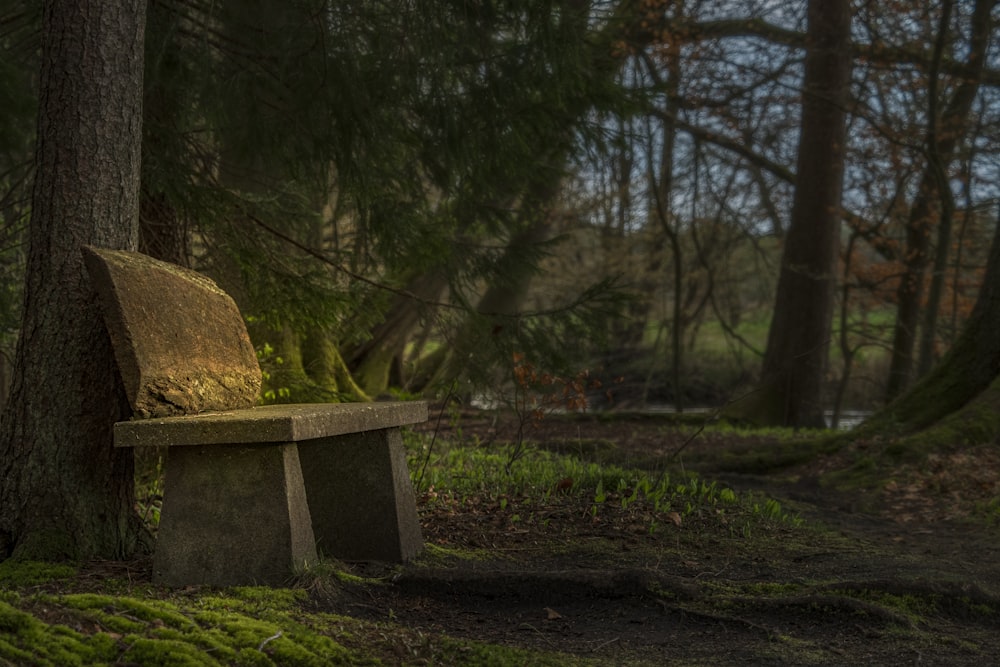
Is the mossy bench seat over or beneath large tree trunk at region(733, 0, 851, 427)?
beneath

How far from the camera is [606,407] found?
18469 mm

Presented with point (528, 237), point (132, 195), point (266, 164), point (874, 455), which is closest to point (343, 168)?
point (266, 164)

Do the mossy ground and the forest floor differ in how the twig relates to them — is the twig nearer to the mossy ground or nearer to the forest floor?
the mossy ground

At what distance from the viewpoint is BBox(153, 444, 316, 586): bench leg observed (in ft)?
11.7

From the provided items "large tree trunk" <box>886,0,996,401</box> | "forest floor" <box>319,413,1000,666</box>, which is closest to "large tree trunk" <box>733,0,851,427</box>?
"large tree trunk" <box>886,0,996,401</box>

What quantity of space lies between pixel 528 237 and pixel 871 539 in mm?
9592

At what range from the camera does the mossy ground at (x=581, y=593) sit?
2854 millimetres

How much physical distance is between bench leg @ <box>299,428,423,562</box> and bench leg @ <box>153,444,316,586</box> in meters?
0.80

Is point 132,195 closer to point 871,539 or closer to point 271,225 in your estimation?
point 271,225

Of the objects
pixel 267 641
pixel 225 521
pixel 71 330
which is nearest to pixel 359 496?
pixel 225 521

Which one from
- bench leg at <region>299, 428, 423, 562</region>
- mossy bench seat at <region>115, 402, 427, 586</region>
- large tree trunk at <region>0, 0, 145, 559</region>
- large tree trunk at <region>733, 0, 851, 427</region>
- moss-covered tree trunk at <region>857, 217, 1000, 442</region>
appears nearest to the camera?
mossy bench seat at <region>115, 402, 427, 586</region>

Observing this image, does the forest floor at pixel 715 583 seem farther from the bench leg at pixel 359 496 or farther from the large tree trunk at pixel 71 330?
the large tree trunk at pixel 71 330

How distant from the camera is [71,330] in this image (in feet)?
12.6

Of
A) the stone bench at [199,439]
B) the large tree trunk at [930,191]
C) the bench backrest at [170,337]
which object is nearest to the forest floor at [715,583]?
the stone bench at [199,439]
